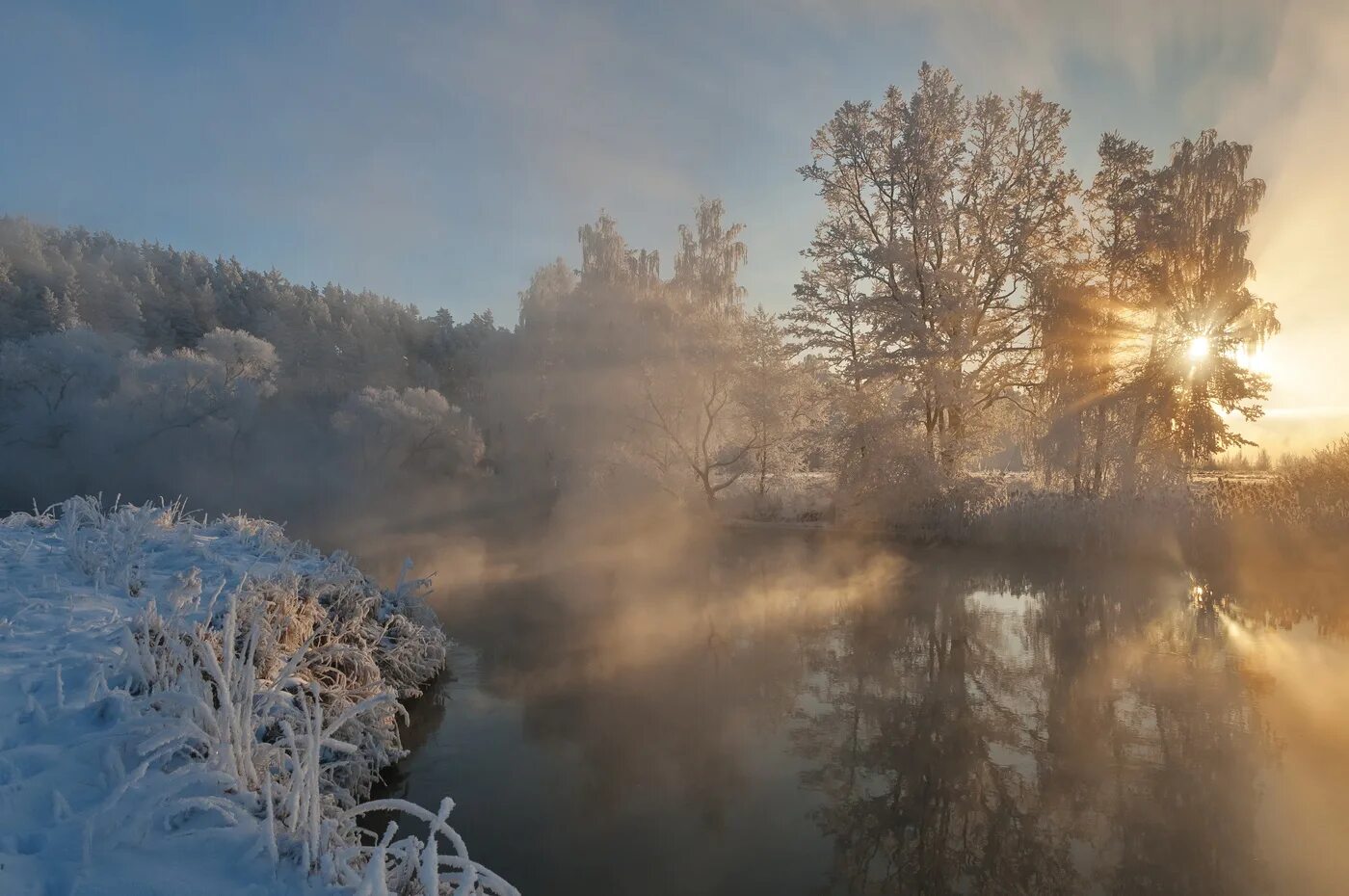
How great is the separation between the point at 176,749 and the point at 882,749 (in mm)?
5748

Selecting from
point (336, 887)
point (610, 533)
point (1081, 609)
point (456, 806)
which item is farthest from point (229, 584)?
point (610, 533)

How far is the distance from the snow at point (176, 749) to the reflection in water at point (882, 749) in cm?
126

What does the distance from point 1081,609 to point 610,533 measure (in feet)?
A: 46.9

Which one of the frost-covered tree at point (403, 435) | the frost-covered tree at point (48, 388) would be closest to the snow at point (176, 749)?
the frost-covered tree at point (403, 435)

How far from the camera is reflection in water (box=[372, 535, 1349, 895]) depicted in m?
4.85

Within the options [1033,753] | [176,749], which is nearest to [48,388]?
[176,749]

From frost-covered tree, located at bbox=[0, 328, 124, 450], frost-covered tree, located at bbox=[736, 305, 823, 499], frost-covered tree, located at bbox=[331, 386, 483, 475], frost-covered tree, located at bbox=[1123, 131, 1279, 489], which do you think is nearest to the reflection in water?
frost-covered tree, located at bbox=[1123, 131, 1279, 489]

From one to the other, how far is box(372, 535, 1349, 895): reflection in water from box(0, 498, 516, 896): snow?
1.26 metres

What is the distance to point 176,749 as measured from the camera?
10.6 ft

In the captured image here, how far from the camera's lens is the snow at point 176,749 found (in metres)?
2.64

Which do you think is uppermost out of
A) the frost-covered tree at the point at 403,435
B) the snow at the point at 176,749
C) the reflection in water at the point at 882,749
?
the frost-covered tree at the point at 403,435

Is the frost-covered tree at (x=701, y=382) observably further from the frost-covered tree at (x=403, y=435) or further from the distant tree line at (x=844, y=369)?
the frost-covered tree at (x=403, y=435)

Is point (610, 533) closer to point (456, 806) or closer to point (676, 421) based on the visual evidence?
point (676, 421)

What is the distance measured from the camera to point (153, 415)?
3303cm
